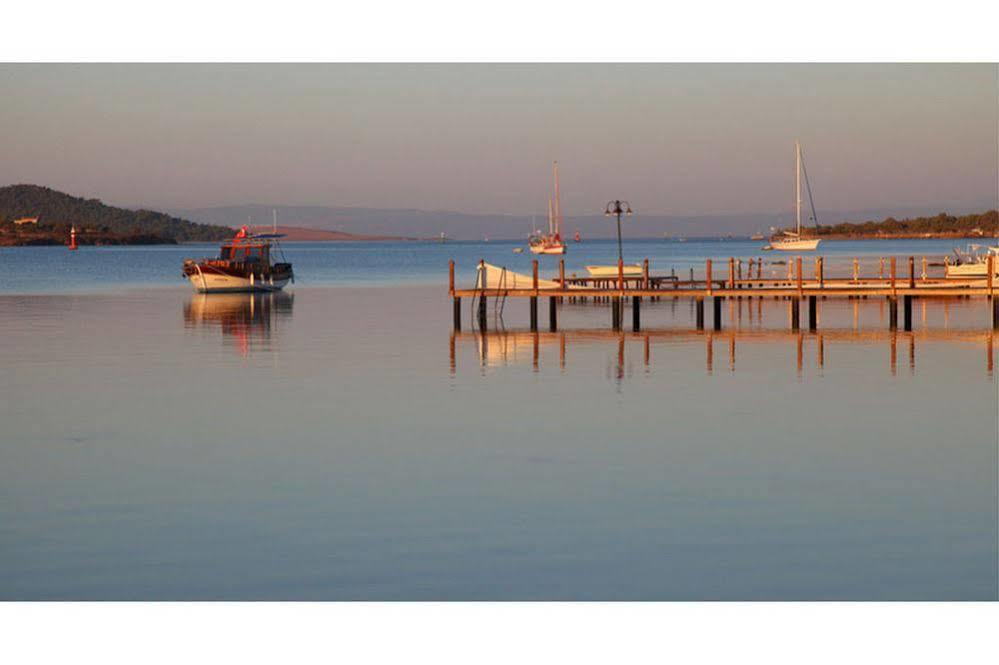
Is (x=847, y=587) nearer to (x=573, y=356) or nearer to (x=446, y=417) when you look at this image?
(x=446, y=417)

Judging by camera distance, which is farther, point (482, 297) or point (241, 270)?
point (241, 270)

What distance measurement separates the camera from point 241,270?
202 ft

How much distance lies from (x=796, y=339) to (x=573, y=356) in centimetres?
653

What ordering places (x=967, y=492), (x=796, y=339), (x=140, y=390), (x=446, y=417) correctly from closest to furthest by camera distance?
(x=967, y=492) → (x=446, y=417) → (x=140, y=390) → (x=796, y=339)

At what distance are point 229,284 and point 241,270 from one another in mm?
869

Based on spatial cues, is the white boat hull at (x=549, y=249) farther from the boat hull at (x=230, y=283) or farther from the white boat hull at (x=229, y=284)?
the white boat hull at (x=229, y=284)

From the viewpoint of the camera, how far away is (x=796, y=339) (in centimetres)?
3288

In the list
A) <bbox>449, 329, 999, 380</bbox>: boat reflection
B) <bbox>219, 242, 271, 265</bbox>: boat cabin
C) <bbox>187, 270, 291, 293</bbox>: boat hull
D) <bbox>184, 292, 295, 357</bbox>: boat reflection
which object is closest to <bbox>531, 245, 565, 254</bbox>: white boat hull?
<bbox>219, 242, 271, 265</bbox>: boat cabin

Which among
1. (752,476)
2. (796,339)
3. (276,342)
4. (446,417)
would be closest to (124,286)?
(276,342)

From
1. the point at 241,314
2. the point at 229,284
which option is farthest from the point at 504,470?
the point at 229,284

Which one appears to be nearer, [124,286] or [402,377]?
[402,377]

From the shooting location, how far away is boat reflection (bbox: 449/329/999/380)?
28.1 metres

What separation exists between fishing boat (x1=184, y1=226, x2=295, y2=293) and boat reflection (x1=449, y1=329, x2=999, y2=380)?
2678 centimetres

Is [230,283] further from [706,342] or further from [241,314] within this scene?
[706,342]
